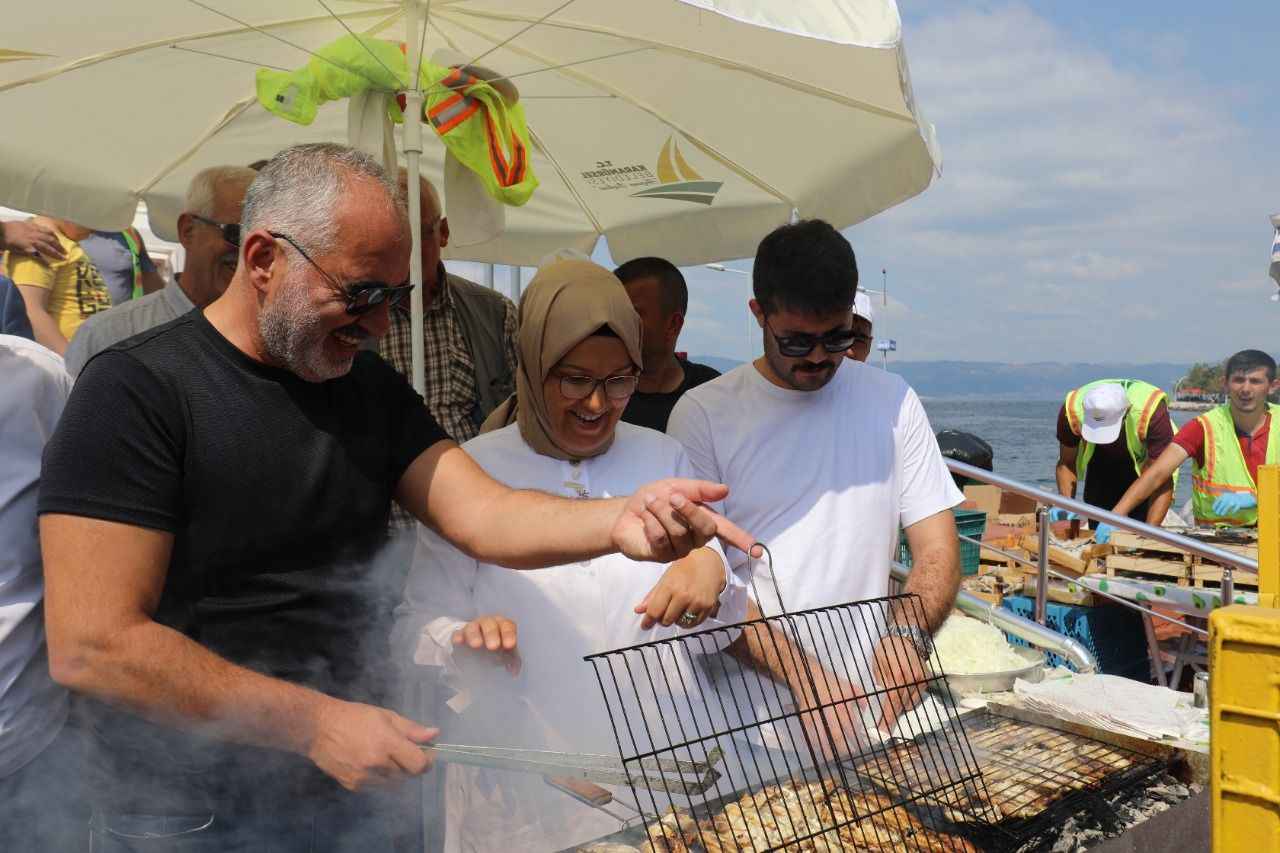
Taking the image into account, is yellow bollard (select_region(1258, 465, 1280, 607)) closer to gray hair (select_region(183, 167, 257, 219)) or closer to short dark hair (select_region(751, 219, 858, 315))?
short dark hair (select_region(751, 219, 858, 315))

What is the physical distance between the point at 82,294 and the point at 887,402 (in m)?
4.79

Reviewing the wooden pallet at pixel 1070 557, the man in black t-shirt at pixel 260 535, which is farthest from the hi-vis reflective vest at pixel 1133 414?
the man in black t-shirt at pixel 260 535

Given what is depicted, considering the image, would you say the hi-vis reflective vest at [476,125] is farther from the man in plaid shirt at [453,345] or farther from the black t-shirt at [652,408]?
the black t-shirt at [652,408]

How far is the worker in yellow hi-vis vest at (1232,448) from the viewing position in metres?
6.95

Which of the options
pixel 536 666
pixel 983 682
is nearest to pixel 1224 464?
pixel 983 682

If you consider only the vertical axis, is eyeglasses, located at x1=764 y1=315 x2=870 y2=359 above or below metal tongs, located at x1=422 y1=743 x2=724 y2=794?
above

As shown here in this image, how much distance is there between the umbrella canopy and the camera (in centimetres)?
383

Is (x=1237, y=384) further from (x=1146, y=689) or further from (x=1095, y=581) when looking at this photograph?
(x=1146, y=689)

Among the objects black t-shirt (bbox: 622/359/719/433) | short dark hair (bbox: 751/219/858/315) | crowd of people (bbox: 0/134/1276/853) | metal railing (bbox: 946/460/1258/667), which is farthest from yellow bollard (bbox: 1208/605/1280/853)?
metal railing (bbox: 946/460/1258/667)

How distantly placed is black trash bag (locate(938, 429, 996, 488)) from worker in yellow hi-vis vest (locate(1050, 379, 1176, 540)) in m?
1.93

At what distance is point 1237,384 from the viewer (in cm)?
707

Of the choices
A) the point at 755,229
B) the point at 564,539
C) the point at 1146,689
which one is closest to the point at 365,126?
the point at 755,229

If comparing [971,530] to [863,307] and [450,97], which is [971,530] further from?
[450,97]

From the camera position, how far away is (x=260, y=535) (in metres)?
1.90
